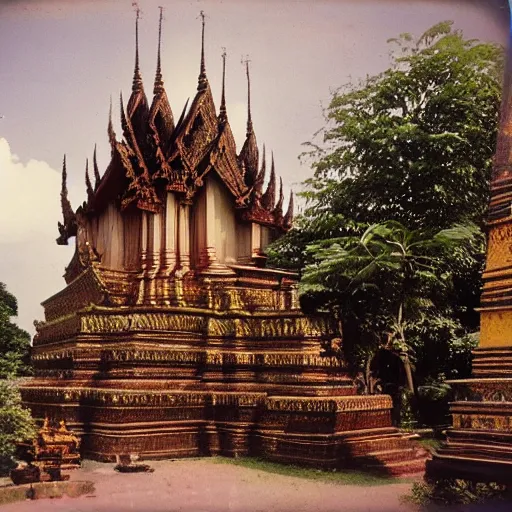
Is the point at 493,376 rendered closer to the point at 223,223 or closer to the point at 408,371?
the point at 408,371

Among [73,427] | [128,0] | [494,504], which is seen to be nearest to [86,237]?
[73,427]

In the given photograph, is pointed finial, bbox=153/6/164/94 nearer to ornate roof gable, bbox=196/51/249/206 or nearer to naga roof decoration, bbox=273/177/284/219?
ornate roof gable, bbox=196/51/249/206

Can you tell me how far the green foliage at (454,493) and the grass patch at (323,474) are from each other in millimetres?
239

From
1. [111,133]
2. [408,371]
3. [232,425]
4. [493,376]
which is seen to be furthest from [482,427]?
[111,133]

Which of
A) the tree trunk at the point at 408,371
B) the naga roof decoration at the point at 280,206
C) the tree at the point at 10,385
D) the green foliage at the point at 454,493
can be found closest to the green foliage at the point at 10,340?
the tree at the point at 10,385

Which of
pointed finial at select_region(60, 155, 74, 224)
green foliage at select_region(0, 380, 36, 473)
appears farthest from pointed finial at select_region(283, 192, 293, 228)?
green foliage at select_region(0, 380, 36, 473)

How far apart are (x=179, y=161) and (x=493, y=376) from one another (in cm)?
271

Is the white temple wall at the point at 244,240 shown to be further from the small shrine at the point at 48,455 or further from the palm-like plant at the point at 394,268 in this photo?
the small shrine at the point at 48,455

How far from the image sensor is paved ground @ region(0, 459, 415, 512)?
4461 millimetres

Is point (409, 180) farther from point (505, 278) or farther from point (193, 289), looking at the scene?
point (193, 289)

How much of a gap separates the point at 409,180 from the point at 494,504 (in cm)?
204

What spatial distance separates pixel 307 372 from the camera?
18.0 ft

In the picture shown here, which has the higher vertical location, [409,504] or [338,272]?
[338,272]

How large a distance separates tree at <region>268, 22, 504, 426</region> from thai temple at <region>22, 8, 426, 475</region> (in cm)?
46
